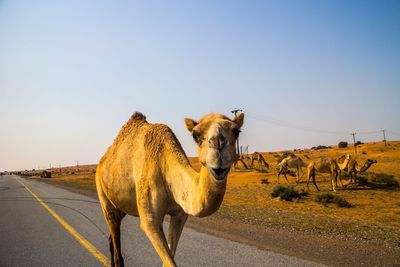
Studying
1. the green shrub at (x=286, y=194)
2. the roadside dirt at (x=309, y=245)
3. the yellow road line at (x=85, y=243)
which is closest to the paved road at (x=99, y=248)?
the yellow road line at (x=85, y=243)

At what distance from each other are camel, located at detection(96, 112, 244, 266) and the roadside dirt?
160 inches

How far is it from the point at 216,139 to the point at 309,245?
6.52 metres

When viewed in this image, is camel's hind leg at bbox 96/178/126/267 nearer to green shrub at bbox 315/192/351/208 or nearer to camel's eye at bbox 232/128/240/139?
camel's eye at bbox 232/128/240/139

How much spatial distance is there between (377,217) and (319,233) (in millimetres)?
4859

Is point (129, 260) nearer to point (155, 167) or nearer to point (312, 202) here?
point (155, 167)

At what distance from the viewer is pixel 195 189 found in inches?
137

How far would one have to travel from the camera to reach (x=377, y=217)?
13305 mm

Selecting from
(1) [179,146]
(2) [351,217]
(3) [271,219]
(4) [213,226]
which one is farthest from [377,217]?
(1) [179,146]

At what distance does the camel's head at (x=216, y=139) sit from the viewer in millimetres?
2805

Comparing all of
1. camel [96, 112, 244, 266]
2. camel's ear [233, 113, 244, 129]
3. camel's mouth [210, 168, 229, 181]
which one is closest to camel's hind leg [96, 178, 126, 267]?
camel [96, 112, 244, 266]

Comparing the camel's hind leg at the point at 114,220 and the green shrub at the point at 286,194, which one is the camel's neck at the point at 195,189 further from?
the green shrub at the point at 286,194

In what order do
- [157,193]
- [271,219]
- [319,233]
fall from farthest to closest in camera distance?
1. [271,219]
2. [319,233]
3. [157,193]

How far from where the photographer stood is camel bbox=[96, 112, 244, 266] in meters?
3.02

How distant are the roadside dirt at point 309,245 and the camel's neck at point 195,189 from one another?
440 cm
